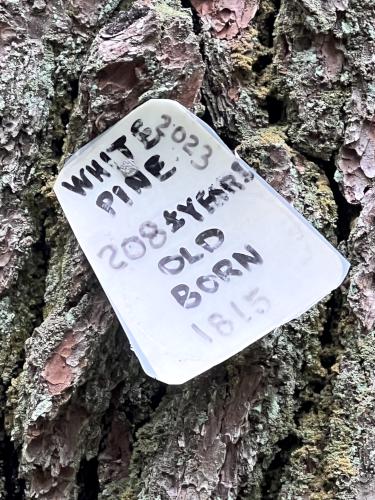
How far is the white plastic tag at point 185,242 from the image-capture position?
0.81 meters

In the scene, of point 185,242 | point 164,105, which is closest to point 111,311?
point 185,242

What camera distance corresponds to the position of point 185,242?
84cm

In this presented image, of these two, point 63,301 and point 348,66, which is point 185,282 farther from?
Result: point 348,66

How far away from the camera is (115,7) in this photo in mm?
996

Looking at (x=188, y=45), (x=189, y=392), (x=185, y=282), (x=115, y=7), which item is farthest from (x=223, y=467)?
(x=115, y=7)

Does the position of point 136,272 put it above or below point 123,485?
above

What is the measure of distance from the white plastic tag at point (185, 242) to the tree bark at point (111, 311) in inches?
1.5

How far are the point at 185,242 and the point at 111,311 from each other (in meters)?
0.13

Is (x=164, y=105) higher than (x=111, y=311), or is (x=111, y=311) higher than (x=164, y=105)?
(x=164, y=105)

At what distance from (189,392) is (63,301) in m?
0.20

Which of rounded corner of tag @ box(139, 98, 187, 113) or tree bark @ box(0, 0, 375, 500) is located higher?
rounded corner of tag @ box(139, 98, 187, 113)

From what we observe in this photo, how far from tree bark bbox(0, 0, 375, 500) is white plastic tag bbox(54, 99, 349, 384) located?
38 mm

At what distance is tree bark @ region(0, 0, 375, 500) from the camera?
83 centimetres

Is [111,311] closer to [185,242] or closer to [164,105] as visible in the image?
[185,242]
